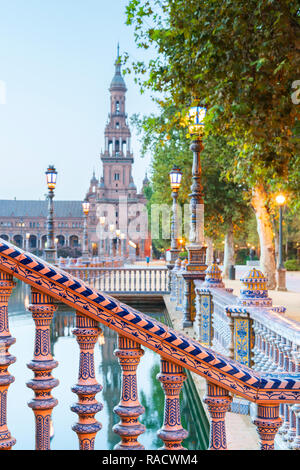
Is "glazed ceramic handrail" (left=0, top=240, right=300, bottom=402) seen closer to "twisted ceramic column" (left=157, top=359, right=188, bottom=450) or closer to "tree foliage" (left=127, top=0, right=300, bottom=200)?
"twisted ceramic column" (left=157, top=359, right=188, bottom=450)

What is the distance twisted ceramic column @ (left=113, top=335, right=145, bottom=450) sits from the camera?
7.19ft

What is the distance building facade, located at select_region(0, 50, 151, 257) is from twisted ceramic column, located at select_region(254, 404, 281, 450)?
117 metres

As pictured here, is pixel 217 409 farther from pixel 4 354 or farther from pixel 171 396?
pixel 4 354

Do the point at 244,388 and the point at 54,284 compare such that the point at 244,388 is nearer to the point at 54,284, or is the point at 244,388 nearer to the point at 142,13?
the point at 54,284

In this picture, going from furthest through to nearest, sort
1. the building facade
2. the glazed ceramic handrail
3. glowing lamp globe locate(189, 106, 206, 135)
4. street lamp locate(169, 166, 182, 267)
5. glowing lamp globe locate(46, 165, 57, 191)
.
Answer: the building facade
glowing lamp globe locate(46, 165, 57, 191)
street lamp locate(169, 166, 182, 267)
glowing lamp globe locate(189, 106, 206, 135)
the glazed ceramic handrail

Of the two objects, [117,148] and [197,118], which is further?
[117,148]

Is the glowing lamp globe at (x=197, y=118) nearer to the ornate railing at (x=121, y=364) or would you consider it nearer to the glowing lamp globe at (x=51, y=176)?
the ornate railing at (x=121, y=364)

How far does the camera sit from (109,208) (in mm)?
133375

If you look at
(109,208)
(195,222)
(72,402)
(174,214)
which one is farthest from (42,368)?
(109,208)

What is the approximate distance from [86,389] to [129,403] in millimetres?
193

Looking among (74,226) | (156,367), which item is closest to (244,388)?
(156,367)

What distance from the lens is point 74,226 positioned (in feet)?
518

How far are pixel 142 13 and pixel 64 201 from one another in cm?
15582

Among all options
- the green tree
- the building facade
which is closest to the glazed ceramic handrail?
the green tree
